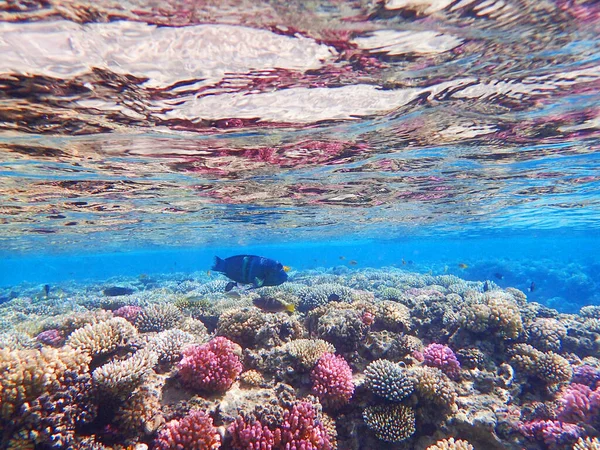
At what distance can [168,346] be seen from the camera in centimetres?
634

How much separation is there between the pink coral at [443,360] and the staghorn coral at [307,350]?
7.72ft

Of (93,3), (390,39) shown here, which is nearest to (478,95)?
(390,39)

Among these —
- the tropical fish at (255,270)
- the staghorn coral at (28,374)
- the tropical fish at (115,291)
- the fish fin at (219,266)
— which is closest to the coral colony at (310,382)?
the staghorn coral at (28,374)

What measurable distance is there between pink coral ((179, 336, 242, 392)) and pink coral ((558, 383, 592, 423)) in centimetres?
625

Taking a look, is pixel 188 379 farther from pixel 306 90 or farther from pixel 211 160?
pixel 211 160

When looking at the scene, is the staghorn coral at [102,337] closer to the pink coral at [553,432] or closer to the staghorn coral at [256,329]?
the staghorn coral at [256,329]

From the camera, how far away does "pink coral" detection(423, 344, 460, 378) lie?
720cm

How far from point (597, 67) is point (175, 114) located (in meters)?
8.90

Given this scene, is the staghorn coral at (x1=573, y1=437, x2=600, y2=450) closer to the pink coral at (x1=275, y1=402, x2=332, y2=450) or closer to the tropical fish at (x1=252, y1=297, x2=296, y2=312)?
the pink coral at (x1=275, y1=402, x2=332, y2=450)

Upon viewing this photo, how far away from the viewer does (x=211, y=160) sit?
10.9 meters

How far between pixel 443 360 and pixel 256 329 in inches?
170

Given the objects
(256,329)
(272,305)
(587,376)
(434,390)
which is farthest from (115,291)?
(587,376)

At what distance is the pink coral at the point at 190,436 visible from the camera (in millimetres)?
4258

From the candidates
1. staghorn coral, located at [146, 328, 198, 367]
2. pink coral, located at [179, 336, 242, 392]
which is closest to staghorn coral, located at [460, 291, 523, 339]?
pink coral, located at [179, 336, 242, 392]
